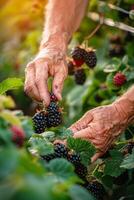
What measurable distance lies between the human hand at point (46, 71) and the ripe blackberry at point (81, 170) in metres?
0.32

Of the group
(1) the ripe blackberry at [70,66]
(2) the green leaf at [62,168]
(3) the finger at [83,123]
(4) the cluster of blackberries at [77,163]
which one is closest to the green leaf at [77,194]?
(2) the green leaf at [62,168]

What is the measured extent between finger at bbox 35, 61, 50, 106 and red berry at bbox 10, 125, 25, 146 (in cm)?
76

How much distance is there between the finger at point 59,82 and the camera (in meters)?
2.23

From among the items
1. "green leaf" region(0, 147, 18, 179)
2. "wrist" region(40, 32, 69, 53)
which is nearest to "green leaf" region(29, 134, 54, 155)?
"green leaf" region(0, 147, 18, 179)

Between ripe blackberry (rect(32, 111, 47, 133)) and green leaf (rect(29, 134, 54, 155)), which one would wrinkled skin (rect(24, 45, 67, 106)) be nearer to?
ripe blackberry (rect(32, 111, 47, 133))

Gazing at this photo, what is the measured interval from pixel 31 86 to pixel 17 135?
942 mm

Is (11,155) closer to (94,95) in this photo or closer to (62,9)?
(62,9)

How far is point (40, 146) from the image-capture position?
1604mm

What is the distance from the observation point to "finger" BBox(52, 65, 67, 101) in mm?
2234

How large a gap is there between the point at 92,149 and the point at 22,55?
2431 millimetres

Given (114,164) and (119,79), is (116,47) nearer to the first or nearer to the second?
(119,79)

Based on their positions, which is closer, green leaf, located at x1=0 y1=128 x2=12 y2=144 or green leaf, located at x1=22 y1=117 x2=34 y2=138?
green leaf, located at x1=0 y1=128 x2=12 y2=144

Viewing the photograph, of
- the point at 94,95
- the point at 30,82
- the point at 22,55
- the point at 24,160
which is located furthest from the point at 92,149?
the point at 22,55

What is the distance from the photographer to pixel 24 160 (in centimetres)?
115
